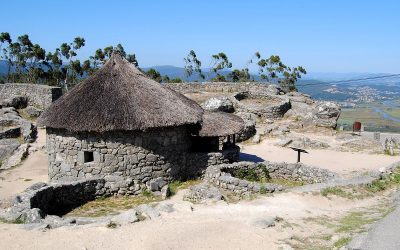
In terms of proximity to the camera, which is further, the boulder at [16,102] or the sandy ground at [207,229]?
the boulder at [16,102]

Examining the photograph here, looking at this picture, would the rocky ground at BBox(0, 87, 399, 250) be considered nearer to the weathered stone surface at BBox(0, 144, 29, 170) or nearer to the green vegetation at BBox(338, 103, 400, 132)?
the weathered stone surface at BBox(0, 144, 29, 170)

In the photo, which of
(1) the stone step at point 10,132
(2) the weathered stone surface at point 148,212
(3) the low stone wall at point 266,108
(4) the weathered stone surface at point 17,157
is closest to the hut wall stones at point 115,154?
(2) the weathered stone surface at point 148,212

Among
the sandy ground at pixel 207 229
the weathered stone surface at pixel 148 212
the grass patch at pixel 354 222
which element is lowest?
the grass patch at pixel 354 222

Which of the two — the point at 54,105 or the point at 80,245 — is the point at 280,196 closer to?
the point at 80,245

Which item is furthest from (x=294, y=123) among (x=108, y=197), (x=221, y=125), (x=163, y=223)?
(x=163, y=223)

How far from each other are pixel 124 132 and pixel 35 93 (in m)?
19.6

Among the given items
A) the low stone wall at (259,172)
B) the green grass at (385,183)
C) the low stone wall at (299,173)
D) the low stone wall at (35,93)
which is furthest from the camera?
the low stone wall at (35,93)

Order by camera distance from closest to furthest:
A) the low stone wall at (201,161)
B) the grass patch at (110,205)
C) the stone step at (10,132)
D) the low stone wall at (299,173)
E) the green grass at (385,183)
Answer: the grass patch at (110,205) → the green grass at (385,183) → the low stone wall at (299,173) → the low stone wall at (201,161) → the stone step at (10,132)

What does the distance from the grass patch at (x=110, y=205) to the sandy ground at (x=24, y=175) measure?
132 inches

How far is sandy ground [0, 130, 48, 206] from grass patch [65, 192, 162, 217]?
11.0 ft

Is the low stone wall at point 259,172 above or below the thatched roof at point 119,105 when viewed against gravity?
below

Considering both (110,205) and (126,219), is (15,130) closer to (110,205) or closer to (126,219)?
(110,205)

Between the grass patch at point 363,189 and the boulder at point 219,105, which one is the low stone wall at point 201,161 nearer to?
the grass patch at point 363,189

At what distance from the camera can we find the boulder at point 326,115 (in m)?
28.4
